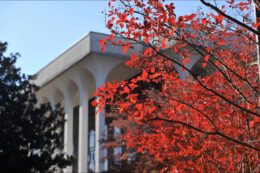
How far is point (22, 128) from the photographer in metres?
17.7

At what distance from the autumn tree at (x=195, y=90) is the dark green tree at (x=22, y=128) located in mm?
9497

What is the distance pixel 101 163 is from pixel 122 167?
533 cm

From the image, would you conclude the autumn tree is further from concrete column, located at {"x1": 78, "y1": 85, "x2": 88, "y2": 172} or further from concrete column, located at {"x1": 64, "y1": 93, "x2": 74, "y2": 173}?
concrete column, located at {"x1": 64, "y1": 93, "x2": 74, "y2": 173}

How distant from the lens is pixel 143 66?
6621 mm

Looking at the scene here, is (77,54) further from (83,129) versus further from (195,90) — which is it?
(195,90)

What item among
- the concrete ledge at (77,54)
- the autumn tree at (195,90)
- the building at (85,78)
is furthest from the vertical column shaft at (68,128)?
the autumn tree at (195,90)

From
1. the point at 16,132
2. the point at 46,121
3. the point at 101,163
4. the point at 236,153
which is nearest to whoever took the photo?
the point at 236,153

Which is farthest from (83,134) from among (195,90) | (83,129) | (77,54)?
(195,90)

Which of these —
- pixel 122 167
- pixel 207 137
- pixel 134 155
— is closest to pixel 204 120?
pixel 207 137

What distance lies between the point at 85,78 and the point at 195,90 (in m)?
20.2

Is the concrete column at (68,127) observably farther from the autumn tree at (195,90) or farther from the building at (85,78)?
the autumn tree at (195,90)

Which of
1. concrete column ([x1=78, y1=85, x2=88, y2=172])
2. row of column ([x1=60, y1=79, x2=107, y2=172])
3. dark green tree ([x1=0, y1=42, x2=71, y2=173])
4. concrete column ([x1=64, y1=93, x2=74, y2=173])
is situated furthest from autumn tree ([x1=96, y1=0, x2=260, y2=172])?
concrete column ([x1=64, y1=93, x2=74, y2=173])

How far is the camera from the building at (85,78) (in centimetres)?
2402

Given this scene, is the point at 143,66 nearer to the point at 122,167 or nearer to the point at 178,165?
the point at 178,165
